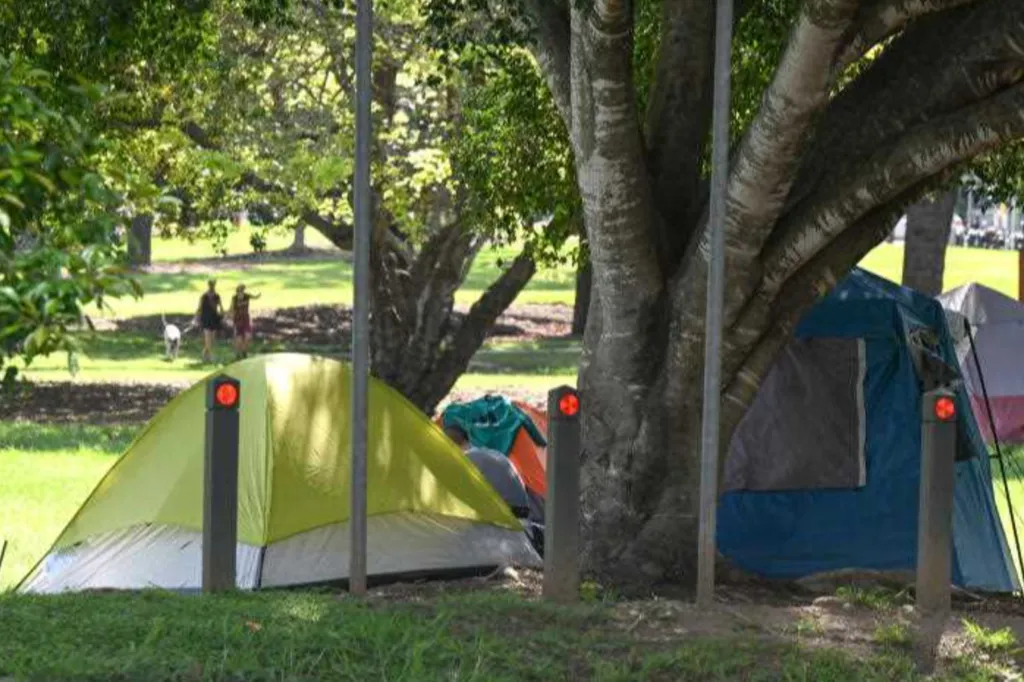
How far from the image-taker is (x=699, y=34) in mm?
10586

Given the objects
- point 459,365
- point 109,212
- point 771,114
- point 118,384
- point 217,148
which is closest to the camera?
point 109,212

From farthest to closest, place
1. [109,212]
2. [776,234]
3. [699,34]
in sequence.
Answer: [699,34]
[776,234]
[109,212]

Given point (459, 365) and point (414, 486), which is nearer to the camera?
point (414, 486)

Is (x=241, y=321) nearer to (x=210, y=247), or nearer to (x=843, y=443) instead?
(x=843, y=443)

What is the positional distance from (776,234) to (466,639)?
125 inches

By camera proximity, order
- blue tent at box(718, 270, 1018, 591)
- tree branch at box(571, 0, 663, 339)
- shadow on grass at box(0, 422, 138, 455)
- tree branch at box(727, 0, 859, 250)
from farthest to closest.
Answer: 1. shadow on grass at box(0, 422, 138, 455)
2. blue tent at box(718, 270, 1018, 591)
3. tree branch at box(571, 0, 663, 339)
4. tree branch at box(727, 0, 859, 250)

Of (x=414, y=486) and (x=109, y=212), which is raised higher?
(x=109, y=212)

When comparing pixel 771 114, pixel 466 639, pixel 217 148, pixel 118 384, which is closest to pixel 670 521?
pixel 771 114

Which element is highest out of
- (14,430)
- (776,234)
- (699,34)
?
(699,34)

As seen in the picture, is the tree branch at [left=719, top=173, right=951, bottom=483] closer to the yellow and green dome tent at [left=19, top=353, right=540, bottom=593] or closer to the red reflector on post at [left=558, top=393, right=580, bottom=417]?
the yellow and green dome tent at [left=19, top=353, right=540, bottom=593]

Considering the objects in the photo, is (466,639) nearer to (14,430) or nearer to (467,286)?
(14,430)

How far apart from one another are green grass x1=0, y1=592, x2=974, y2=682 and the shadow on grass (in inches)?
516

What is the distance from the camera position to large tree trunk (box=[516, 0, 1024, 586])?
30.1 ft

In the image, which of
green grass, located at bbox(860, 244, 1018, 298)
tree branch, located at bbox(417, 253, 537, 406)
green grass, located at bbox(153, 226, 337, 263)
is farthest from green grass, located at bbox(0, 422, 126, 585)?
green grass, located at bbox(153, 226, 337, 263)
